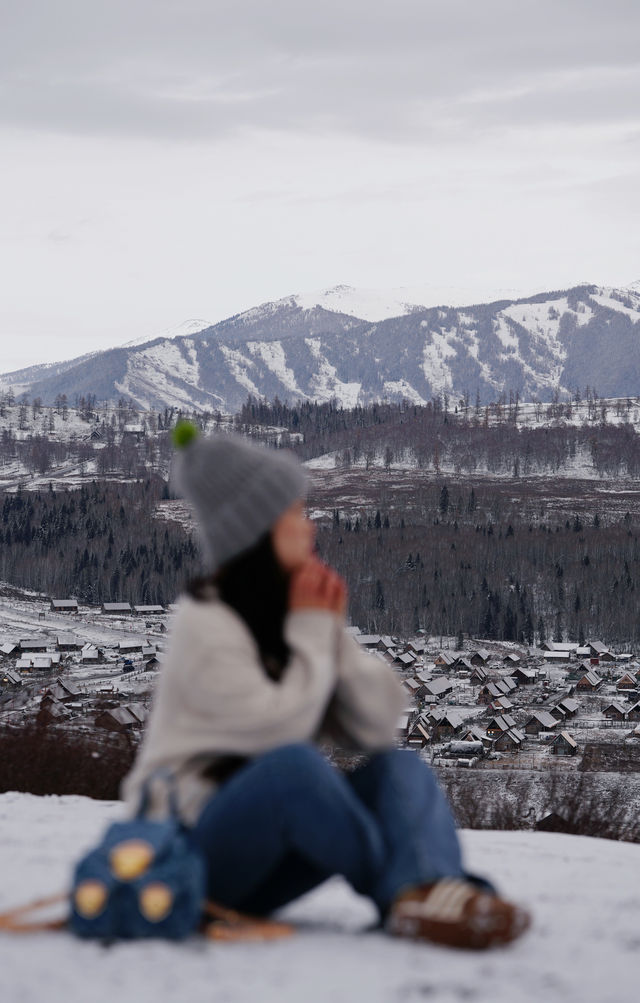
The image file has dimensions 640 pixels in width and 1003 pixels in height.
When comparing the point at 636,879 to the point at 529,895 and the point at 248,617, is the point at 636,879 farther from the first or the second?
the point at 248,617

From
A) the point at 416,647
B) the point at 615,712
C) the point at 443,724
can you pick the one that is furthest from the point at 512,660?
the point at 443,724

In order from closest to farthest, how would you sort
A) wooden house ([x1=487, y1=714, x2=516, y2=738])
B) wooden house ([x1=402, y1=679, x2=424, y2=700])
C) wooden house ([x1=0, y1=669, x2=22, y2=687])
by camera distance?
wooden house ([x1=487, y1=714, x2=516, y2=738])
wooden house ([x1=0, y1=669, x2=22, y2=687])
wooden house ([x1=402, y1=679, x2=424, y2=700])

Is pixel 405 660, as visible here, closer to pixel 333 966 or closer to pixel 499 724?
pixel 499 724

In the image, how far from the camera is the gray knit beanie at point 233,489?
372 centimetres

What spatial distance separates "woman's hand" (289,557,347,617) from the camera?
3.71 metres

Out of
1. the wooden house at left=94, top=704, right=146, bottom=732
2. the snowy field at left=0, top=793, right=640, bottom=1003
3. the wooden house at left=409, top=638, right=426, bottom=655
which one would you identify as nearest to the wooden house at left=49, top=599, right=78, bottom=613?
the wooden house at left=409, top=638, right=426, bottom=655

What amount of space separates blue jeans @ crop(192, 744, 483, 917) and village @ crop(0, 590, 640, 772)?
86.2ft

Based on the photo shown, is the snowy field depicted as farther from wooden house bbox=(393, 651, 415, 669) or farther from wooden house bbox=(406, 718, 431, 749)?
wooden house bbox=(393, 651, 415, 669)

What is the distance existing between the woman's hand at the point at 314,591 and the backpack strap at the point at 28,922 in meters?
1.22

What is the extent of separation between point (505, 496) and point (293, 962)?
148616mm

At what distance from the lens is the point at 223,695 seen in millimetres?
3521

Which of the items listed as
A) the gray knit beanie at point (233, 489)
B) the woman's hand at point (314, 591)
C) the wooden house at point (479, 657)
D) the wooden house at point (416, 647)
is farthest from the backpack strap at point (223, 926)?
the wooden house at point (416, 647)

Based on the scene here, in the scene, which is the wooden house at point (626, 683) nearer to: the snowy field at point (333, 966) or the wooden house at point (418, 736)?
the wooden house at point (418, 736)

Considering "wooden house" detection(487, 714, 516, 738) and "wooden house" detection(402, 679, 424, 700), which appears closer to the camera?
"wooden house" detection(487, 714, 516, 738)
